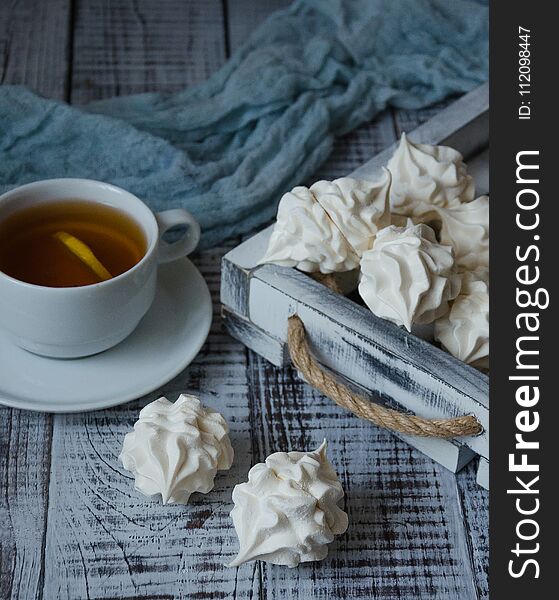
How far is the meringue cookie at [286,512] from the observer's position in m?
0.73

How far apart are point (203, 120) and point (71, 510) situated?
52 cm

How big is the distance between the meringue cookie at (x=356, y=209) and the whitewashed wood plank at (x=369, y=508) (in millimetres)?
154

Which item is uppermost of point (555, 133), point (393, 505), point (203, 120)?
point (555, 133)

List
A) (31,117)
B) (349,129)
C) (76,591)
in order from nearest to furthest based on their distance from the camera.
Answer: (76,591) < (31,117) < (349,129)

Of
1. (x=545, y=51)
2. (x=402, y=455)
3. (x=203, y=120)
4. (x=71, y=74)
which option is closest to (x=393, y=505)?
(x=402, y=455)

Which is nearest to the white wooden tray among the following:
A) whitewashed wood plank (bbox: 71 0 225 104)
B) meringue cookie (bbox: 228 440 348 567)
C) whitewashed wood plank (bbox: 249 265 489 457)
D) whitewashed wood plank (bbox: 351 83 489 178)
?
whitewashed wood plank (bbox: 249 265 489 457)

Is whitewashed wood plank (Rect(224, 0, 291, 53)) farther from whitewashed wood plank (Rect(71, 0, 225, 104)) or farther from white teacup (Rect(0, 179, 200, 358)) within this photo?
white teacup (Rect(0, 179, 200, 358))

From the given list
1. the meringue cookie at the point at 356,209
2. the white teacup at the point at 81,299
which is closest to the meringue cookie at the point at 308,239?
the meringue cookie at the point at 356,209

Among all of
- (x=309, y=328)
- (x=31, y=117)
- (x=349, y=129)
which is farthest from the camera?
(x=349, y=129)

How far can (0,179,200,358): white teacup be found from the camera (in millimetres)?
802

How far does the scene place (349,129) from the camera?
46.9 inches

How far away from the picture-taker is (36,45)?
126 cm

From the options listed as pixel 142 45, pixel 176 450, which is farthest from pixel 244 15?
pixel 176 450

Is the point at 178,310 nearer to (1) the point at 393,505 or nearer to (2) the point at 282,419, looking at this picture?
(2) the point at 282,419
